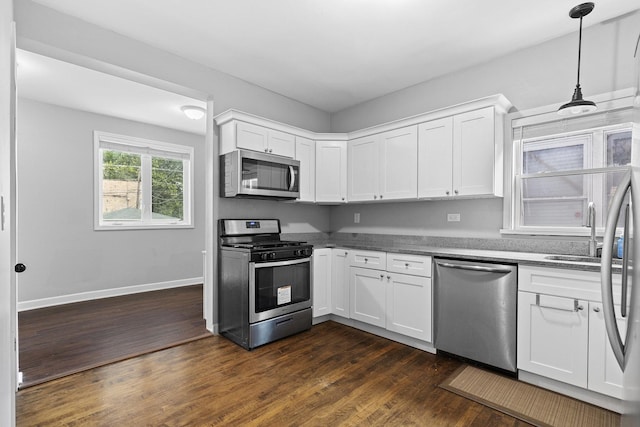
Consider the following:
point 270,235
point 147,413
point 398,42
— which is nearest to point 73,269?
point 270,235

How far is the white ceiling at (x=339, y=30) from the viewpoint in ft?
7.66

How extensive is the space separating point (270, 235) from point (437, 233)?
1.84 m

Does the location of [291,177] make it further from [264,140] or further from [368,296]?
[368,296]

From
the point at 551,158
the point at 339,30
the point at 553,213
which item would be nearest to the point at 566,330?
the point at 553,213

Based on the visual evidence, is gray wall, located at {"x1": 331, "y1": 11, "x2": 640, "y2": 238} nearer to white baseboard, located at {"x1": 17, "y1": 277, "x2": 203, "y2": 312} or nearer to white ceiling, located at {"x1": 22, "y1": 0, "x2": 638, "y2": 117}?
white ceiling, located at {"x1": 22, "y1": 0, "x2": 638, "y2": 117}

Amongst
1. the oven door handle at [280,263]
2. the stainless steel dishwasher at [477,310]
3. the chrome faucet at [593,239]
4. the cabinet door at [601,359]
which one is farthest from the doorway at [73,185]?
the cabinet door at [601,359]

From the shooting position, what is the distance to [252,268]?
2.93m

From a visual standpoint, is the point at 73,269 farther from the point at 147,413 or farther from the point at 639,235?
the point at 639,235

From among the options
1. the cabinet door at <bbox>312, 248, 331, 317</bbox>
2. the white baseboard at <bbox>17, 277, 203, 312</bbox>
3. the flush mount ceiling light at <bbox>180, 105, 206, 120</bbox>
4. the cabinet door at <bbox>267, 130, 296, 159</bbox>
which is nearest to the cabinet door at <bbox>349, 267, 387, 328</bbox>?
the cabinet door at <bbox>312, 248, 331, 317</bbox>

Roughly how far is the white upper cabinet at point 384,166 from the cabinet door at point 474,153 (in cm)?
41

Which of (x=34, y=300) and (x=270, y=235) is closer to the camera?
(x=270, y=235)

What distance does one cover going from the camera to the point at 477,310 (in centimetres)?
252

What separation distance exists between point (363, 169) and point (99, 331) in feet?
10.8

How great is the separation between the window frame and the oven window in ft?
6.40
